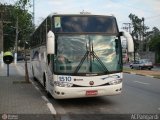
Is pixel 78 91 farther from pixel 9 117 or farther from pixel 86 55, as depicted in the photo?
pixel 9 117

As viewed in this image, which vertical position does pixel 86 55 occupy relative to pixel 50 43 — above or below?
below

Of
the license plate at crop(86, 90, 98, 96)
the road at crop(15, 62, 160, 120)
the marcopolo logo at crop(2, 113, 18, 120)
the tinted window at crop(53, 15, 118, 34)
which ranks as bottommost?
the road at crop(15, 62, 160, 120)

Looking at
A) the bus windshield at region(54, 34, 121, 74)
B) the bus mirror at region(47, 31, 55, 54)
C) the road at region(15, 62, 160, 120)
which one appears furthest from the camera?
the bus windshield at region(54, 34, 121, 74)

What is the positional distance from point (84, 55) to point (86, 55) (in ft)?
0.21

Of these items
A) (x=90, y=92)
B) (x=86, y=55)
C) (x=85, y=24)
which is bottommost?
(x=90, y=92)

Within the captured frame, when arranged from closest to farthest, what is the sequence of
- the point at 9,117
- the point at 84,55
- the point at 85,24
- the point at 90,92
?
the point at 9,117 → the point at 90,92 → the point at 84,55 → the point at 85,24

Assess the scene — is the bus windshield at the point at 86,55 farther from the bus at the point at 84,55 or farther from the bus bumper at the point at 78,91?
the bus bumper at the point at 78,91

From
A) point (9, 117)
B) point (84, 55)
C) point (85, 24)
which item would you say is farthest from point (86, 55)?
point (9, 117)

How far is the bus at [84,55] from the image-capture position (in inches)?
544

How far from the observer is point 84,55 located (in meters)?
14.1

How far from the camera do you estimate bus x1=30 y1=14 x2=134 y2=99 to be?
1382 cm

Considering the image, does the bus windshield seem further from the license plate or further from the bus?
the license plate

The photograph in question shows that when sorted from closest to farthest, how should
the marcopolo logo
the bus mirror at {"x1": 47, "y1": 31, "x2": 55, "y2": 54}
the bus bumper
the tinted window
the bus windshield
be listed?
the marcopolo logo → the bus mirror at {"x1": 47, "y1": 31, "x2": 55, "y2": 54} → the bus bumper → the bus windshield → the tinted window

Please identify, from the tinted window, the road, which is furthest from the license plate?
the tinted window
